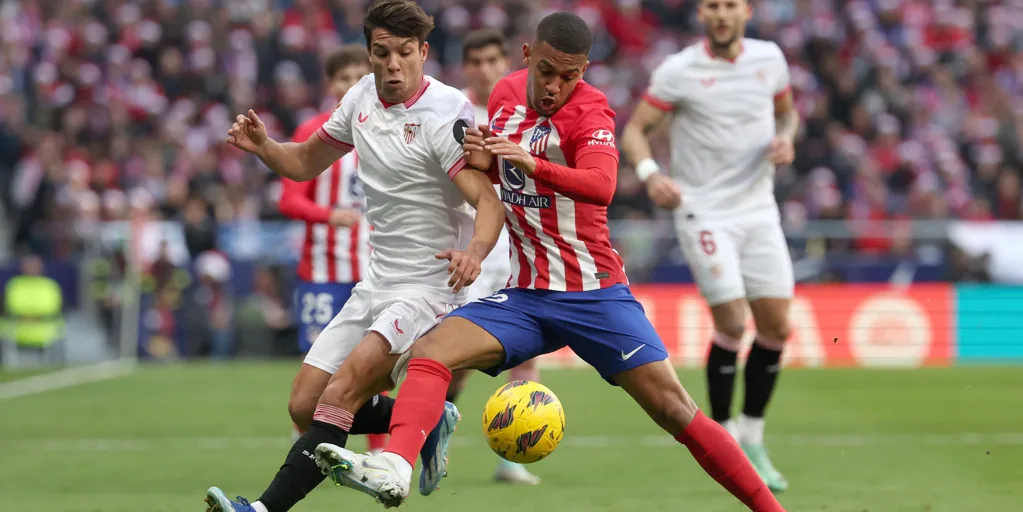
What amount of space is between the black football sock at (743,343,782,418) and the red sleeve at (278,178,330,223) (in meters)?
2.69

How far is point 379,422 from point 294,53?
1539 centimetres

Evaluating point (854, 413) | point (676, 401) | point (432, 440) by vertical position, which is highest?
point (676, 401)

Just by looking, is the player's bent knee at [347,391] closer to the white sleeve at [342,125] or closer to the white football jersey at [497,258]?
the white sleeve at [342,125]

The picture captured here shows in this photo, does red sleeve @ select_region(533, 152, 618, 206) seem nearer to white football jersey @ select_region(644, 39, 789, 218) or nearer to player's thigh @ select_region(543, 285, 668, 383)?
player's thigh @ select_region(543, 285, 668, 383)

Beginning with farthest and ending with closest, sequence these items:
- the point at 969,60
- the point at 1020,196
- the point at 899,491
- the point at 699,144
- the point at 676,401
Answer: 1. the point at 969,60
2. the point at 1020,196
3. the point at 699,144
4. the point at 899,491
5. the point at 676,401

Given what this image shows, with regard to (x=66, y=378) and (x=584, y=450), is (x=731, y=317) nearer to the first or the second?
(x=584, y=450)

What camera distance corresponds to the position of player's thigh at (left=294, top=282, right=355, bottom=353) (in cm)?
815

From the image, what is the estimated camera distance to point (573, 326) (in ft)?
18.4

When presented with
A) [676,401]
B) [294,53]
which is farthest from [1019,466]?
[294,53]

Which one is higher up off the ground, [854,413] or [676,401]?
[676,401]

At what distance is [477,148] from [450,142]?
12.8 inches

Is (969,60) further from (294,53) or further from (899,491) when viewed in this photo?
(899,491)

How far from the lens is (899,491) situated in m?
7.30

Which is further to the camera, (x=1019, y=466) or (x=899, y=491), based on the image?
(x=1019, y=466)
